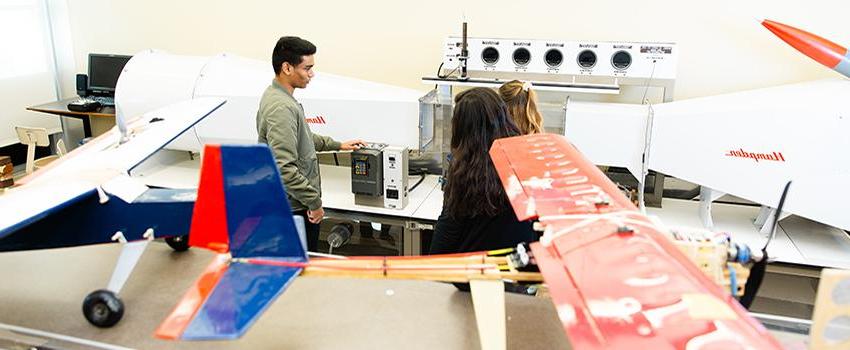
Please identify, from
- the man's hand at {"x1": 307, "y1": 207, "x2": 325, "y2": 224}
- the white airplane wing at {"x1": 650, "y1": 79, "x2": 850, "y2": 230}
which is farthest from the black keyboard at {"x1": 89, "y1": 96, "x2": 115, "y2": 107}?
the white airplane wing at {"x1": 650, "y1": 79, "x2": 850, "y2": 230}

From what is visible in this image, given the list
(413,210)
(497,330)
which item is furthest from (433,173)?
(497,330)

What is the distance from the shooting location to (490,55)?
3178 mm

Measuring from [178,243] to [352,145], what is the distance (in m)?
1.21

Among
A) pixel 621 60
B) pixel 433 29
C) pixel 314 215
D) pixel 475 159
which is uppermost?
pixel 433 29

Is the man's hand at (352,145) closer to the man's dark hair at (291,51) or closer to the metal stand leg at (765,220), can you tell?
the man's dark hair at (291,51)

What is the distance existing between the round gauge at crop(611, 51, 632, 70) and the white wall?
2.51ft

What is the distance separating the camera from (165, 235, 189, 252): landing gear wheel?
2.11 meters

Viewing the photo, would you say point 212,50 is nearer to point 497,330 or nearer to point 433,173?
point 433,173

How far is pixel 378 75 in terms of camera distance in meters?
4.26

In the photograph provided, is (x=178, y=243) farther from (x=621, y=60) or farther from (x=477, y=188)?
(x=621, y=60)

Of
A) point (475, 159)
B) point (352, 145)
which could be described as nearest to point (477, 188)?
point (475, 159)

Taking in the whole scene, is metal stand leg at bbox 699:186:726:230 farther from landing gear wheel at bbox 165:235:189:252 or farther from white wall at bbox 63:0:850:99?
landing gear wheel at bbox 165:235:189:252

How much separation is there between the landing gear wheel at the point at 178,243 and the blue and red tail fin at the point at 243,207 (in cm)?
73

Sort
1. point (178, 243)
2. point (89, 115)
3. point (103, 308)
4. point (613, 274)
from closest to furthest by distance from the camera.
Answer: point (613, 274) < point (103, 308) < point (178, 243) < point (89, 115)
